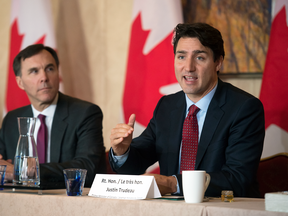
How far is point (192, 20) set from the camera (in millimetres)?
3049

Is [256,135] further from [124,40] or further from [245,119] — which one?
[124,40]

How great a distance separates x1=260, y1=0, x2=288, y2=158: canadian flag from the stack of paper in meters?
1.49

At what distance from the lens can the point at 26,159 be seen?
153 centimetres

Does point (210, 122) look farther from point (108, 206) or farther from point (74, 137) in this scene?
point (74, 137)

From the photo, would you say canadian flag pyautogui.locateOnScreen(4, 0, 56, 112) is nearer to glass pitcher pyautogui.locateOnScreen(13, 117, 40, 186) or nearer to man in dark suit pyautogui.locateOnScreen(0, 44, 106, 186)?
man in dark suit pyautogui.locateOnScreen(0, 44, 106, 186)

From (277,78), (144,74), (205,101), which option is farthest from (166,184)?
(144,74)

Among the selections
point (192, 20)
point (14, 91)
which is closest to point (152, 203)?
point (192, 20)

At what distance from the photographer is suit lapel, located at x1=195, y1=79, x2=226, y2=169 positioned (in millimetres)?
1786

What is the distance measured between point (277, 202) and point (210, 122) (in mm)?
953

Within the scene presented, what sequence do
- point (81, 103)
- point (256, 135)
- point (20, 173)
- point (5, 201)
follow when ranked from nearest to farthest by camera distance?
point (5, 201) → point (20, 173) → point (256, 135) → point (81, 103)

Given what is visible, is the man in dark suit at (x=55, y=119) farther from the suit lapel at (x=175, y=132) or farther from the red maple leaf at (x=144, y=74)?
the suit lapel at (x=175, y=132)

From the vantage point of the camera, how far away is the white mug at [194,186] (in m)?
1.06

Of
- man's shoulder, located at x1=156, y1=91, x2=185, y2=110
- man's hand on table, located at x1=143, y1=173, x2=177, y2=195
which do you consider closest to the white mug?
man's hand on table, located at x1=143, y1=173, x2=177, y2=195

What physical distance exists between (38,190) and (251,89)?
2.08 metres
